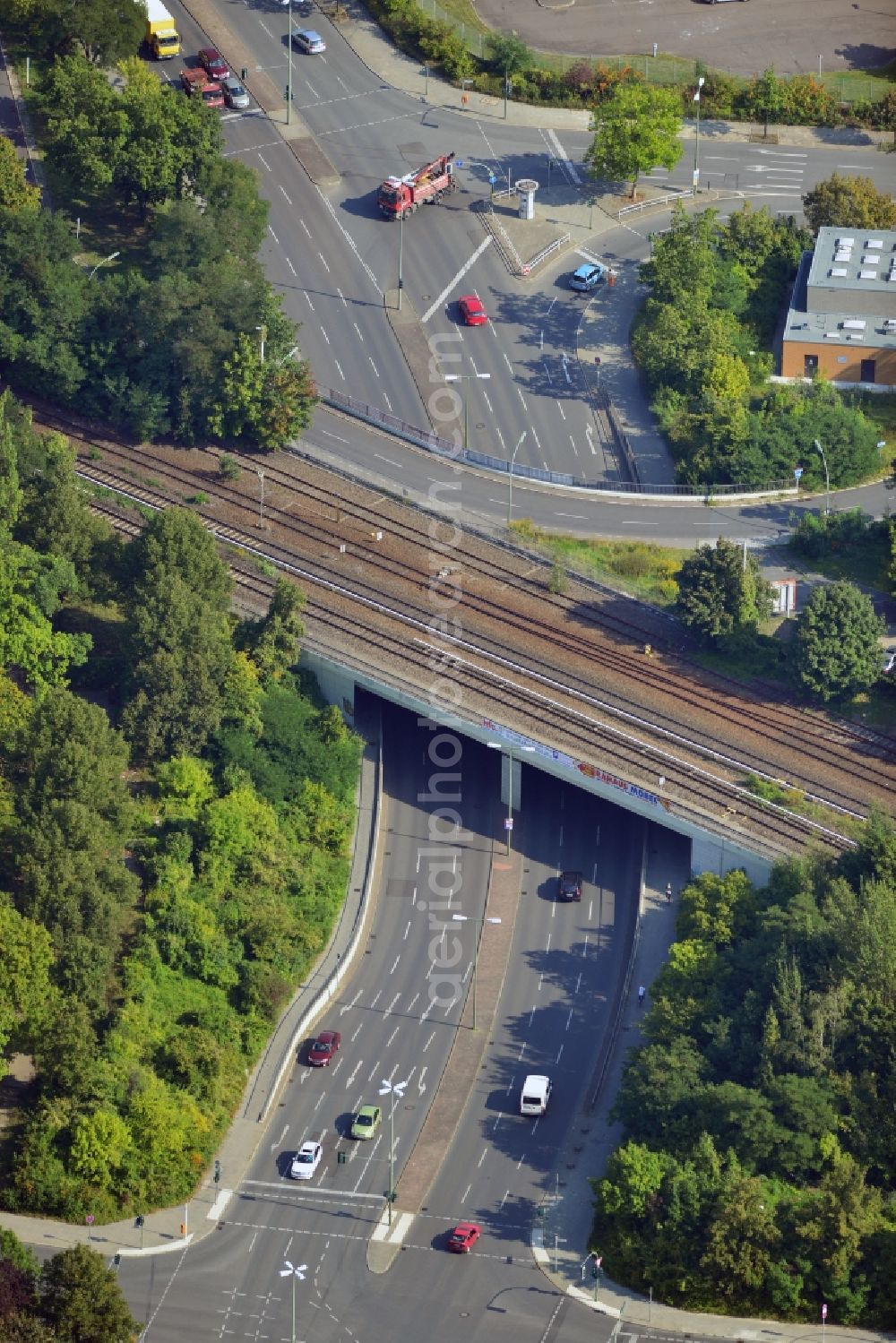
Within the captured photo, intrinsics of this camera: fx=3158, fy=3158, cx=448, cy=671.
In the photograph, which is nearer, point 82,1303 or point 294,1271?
point 82,1303

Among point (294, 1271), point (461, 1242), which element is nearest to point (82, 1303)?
point (294, 1271)

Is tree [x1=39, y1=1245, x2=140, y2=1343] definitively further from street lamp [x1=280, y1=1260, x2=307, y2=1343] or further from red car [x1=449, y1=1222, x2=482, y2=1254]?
red car [x1=449, y1=1222, x2=482, y2=1254]

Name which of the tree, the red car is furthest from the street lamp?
the tree

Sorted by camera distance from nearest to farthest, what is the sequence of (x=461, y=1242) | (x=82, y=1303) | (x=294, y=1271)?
1. (x=82, y=1303)
2. (x=294, y=1271)
3. (x=461, y=1242)

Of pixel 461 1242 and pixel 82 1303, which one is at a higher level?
pixel 461 1242

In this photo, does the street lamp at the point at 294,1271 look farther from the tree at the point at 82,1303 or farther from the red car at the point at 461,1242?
the tree at the point at 82,1303

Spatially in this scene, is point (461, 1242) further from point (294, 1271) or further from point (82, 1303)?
point (82, 1303)

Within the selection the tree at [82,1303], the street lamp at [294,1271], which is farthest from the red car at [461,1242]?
the tree at [82,1303]

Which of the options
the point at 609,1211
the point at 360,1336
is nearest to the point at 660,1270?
the point at 609,1211
